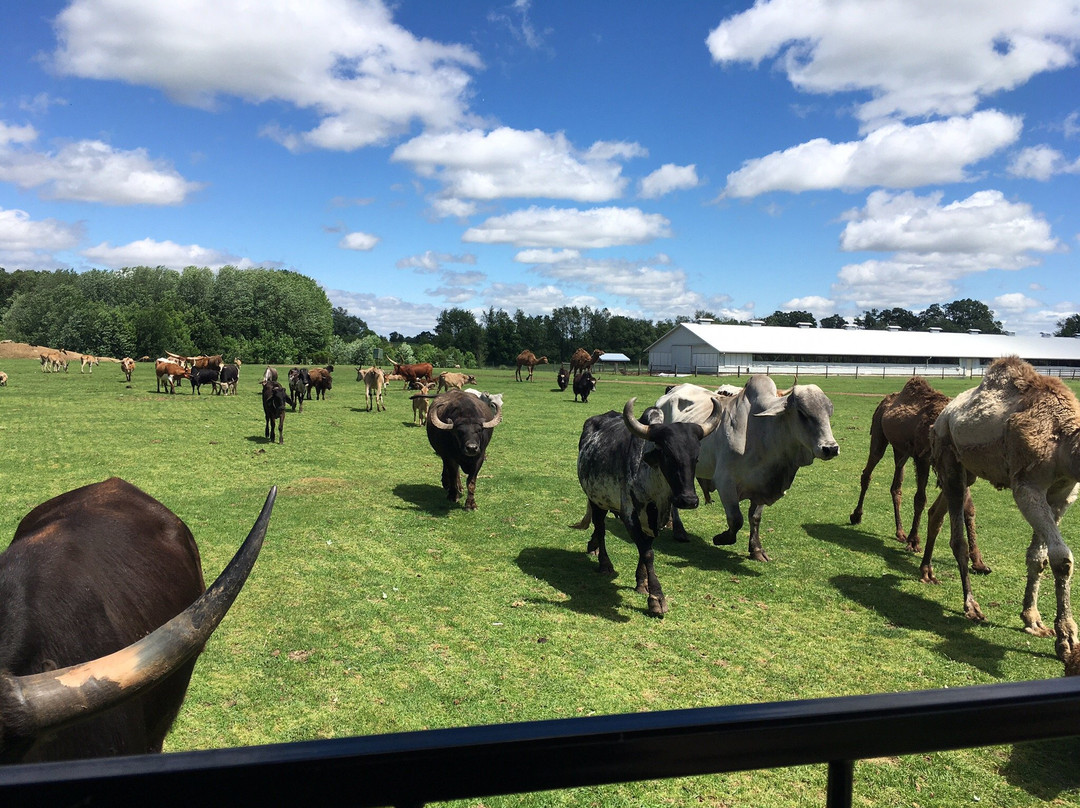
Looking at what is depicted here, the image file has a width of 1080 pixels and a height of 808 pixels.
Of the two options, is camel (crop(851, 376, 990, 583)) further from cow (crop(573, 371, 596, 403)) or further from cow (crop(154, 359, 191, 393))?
cow (crop(154, 359, 191, 393))

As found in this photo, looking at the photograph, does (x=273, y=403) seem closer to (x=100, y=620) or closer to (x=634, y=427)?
(x=634, y=427)

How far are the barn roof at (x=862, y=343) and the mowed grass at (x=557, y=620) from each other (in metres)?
62.1

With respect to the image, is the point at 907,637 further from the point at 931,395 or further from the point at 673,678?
the point at 931,395

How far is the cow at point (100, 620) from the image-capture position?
198cm

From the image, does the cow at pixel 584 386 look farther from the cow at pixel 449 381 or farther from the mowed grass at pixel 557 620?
the mowed grass at pixel 557 620

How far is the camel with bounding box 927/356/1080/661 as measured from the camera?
6098mm

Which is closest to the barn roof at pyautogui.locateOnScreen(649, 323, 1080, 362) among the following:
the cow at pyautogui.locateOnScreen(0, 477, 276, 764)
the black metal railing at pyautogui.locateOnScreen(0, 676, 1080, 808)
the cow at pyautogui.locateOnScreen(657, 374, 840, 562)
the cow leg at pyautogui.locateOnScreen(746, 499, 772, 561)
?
the cow at pyautogui.locateOnScreen(657, 374, 840, 562)

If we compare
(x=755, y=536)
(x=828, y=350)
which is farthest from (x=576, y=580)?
(x=828, y=350)

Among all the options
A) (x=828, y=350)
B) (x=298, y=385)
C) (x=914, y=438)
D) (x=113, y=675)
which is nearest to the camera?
(x=113, y=675)

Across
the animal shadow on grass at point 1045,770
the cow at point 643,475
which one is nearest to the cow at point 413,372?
the cow at point 643,475

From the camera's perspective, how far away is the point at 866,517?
449 inches

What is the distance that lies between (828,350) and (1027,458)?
7441cm

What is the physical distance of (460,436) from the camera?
10.8 metres

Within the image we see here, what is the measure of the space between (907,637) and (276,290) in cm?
9190
